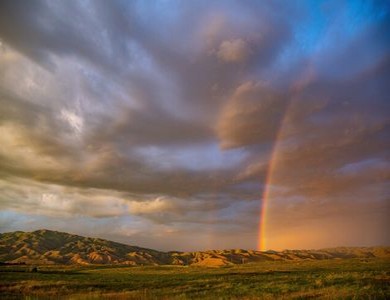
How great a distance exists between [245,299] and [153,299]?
677 cm

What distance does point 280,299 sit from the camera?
2534 centimetres

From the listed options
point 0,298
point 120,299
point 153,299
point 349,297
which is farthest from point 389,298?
point 0,298

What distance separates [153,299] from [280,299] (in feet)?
30.2

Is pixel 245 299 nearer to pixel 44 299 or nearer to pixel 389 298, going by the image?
pixel 389 298

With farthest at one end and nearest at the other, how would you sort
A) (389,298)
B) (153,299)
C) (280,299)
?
(153,299) < (280,299) < (389,298)

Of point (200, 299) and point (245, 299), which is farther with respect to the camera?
point (200, 299)

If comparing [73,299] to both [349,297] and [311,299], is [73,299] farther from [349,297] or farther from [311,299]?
[349,297]

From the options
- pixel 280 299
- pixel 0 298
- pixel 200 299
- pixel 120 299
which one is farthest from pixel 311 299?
pixel 0 298

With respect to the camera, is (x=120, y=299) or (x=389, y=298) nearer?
(x=389, y=298)

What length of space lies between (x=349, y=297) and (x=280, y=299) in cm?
460

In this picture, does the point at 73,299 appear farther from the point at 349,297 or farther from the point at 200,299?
the point at 349,297

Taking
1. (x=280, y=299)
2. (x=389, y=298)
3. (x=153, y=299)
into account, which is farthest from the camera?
(x=153, y=299)

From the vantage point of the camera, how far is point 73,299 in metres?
26.1

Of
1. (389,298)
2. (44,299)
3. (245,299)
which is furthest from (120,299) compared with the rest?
(389,298)
